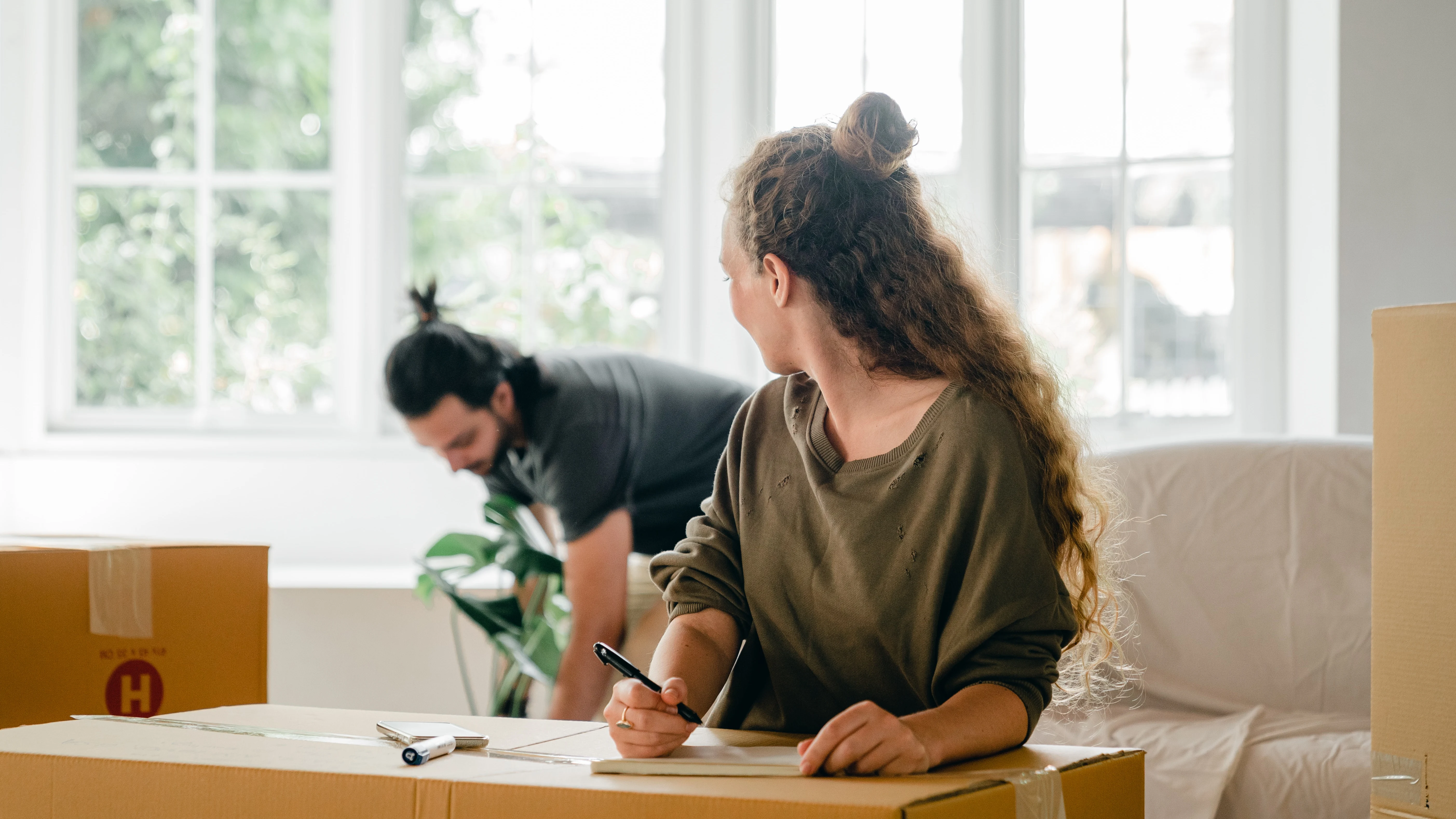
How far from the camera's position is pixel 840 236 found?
1000mm

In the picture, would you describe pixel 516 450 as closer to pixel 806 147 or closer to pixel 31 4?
pixel 806 147

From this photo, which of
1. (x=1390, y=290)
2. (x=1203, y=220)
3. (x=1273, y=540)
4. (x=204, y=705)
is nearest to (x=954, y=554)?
(x=204, y=705)

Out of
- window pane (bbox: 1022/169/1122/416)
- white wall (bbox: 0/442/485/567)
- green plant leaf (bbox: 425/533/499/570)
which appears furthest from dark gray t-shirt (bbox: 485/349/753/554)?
window pane (bbox: 1022/169/1122/416)

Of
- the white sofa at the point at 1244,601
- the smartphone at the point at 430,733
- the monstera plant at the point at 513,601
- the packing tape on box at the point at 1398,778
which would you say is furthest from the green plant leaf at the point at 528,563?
the packing tape on box at the point at 1398,778

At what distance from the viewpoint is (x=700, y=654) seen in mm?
1029

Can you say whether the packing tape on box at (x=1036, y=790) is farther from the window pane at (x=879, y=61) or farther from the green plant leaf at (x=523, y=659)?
the window pane at (x=879, y=61)

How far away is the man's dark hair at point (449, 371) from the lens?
1.79m

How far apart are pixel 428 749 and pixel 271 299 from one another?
228 cm

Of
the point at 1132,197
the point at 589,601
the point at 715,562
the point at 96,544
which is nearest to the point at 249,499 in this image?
the point at 589,601

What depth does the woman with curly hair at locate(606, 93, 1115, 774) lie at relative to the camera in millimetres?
910

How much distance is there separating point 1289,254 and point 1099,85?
22.1 inches

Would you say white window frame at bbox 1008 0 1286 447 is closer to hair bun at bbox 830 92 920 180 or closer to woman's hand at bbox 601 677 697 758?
hair bun at bbox 830 92 920 180

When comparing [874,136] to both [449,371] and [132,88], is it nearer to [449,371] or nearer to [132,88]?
[449,371]

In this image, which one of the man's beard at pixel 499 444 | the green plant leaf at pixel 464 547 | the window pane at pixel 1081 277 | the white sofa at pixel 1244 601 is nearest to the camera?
the white sofa at pixel 1244 601
